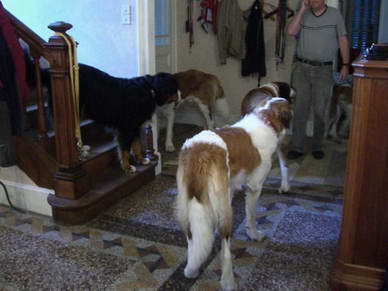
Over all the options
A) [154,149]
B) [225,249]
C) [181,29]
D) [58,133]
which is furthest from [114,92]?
[181,29]

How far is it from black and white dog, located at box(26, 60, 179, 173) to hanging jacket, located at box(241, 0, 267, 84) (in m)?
1.72

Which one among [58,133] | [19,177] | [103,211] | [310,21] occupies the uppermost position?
[310,21]

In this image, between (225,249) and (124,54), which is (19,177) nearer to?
(124,54)

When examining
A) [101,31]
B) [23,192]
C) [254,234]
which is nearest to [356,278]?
[254,234]

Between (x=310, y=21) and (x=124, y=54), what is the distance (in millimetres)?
1664

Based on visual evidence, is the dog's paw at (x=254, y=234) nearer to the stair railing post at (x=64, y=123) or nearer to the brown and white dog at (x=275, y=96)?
the brown and white dog at (x=275, y=96)

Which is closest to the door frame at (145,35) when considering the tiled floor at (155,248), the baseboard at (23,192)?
the tiled floor at (155,248)

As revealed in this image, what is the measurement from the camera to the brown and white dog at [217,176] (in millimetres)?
1933

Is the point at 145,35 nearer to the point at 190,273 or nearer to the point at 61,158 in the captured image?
the point at 61,158

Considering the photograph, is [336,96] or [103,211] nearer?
[103,211]

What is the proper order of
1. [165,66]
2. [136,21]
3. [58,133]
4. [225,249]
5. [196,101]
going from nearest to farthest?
[225,249]
[58,133]
[136,21]
[196,101]
[165,66]

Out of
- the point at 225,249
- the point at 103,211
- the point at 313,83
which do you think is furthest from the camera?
the point at 313,83

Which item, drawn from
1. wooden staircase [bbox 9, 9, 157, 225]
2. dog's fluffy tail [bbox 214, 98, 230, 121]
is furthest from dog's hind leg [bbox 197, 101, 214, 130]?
wooden staircase [bbox 9, 9, 157, 225]

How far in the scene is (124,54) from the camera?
3451mm
